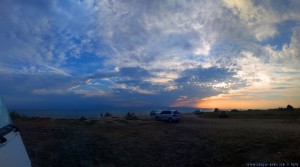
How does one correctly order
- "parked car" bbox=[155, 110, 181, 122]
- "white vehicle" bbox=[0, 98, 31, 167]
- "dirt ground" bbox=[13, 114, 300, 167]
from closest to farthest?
1. "white vehicle" bbox=[0, 98, 31, 167]
2. "dirt ground" bbox=[13, 114, 300, 167]
3. "parked car" bbox=[155, 110, 181, 122]

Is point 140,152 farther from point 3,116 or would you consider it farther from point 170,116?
point 170,116

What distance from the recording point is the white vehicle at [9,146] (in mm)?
2915

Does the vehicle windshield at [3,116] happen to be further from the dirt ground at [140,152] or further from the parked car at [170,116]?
the parked car at [170,116]

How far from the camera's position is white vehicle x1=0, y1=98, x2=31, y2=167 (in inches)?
115

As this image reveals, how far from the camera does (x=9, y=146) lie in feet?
10.3

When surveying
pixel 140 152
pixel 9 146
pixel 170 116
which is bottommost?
pixel 140 152

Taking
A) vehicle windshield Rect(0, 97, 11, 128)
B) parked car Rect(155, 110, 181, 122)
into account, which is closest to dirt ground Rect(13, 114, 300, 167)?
vehicle windshield Rect(0, 97, 11, 128)

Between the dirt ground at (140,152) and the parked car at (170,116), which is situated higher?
the parked car at (170,116)

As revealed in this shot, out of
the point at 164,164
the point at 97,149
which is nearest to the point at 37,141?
the point at 97,149

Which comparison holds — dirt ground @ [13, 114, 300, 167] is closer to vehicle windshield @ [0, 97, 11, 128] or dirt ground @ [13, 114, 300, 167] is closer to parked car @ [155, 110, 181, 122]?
vehicle windshield @ [0, 97, 11, 128]

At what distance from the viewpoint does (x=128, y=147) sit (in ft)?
52.2

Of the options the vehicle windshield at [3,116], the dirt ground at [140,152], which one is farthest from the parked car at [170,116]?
the vehicle windshield at [3,116]

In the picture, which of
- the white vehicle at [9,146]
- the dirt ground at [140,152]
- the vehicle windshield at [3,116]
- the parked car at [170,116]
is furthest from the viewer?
the parked car at [170,116]

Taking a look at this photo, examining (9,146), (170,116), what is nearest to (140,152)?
(9,146)
